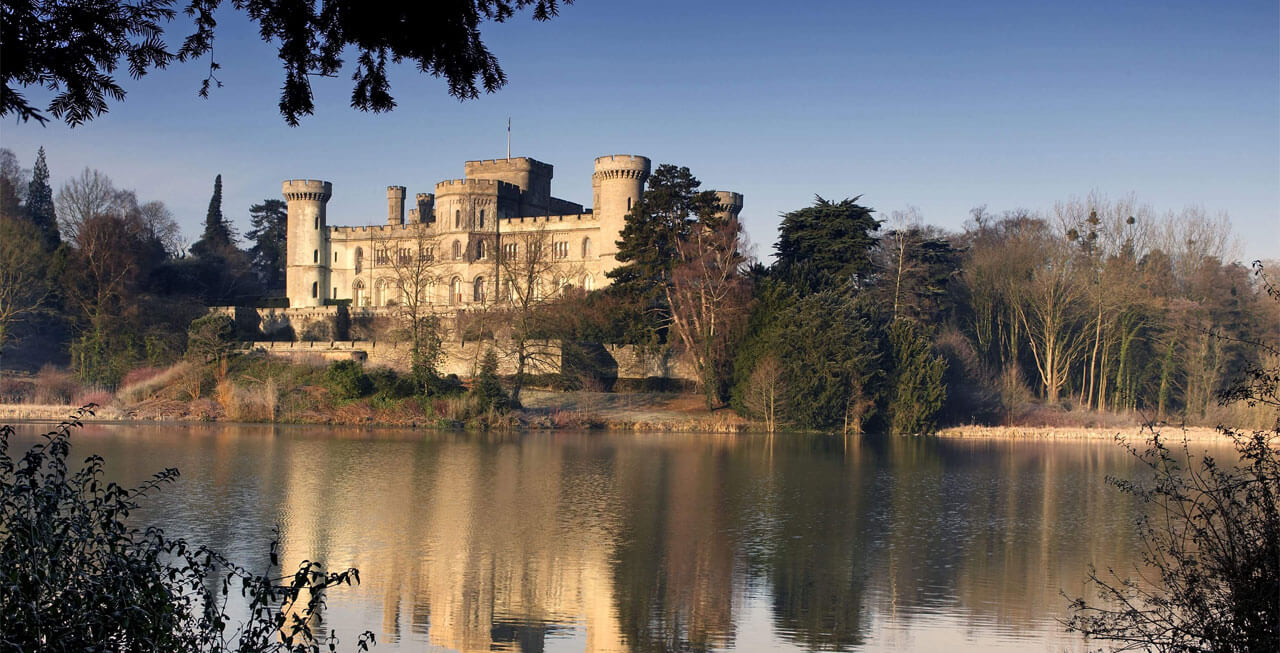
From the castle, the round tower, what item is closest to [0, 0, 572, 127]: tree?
the castle

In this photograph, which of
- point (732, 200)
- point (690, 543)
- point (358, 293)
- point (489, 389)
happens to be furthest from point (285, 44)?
point (358, 293)

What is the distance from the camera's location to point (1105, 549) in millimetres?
14438

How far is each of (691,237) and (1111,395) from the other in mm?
15304

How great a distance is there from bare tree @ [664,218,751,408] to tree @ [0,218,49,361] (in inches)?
762

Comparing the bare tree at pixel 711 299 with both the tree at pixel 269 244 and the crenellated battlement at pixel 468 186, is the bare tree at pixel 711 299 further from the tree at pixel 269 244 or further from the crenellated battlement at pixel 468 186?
the tree at pixel 269 244

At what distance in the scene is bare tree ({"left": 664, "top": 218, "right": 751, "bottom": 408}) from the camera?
112ft

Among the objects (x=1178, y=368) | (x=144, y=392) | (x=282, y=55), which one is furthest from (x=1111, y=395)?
(x=282, y=55)

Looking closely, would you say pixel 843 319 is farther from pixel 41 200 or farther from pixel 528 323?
pixel 41 200

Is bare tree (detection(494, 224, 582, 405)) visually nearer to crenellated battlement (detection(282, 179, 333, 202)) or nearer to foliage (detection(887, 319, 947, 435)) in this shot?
foliage (detection(887, 319, 947, 435))

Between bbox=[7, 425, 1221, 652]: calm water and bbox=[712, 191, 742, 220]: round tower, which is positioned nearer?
bbox=[7, 425, 1221, 652]: calm water

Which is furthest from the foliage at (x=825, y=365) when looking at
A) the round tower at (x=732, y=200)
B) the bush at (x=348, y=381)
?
the round tower at (x=732, y=200)

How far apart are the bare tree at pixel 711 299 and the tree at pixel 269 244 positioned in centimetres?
3618

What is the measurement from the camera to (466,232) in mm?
53750

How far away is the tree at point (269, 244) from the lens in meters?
66.2
